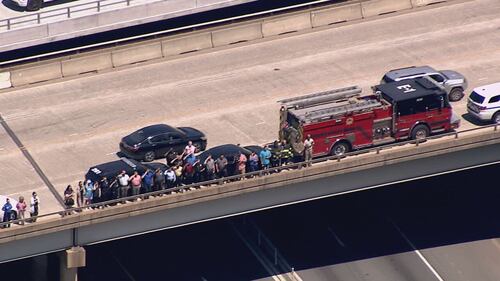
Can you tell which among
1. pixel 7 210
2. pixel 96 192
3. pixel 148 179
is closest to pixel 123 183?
pixel 148 179

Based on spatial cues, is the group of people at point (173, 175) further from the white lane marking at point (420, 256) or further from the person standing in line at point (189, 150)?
the white lane marking at point (420, 256)

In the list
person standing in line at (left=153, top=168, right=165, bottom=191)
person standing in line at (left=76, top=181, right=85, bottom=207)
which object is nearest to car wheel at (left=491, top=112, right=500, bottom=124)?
person standing in line at (left=153, top=168, right=165, bottom=191)

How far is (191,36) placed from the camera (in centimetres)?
9231

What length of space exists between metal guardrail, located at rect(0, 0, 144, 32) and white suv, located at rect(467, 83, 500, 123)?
19.5 meters

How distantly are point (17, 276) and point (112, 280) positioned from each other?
14.2 feet

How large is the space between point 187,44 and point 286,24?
19.2 feet

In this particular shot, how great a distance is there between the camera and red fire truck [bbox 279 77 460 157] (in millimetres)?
79062

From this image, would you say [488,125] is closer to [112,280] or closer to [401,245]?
[401,245]

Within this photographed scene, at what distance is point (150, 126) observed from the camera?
81.6 metres

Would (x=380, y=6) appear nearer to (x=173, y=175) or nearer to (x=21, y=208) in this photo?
(x=173, y=175)

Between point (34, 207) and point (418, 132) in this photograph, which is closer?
point (34, 207)

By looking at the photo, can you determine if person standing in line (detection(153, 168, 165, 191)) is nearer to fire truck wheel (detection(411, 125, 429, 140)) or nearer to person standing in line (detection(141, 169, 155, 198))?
person standing in line (detection(141, 169, 155, 198))

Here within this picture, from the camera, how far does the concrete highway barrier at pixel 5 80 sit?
88.2m

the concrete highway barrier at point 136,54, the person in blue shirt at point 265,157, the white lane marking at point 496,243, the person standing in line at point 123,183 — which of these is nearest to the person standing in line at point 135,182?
the person standing in line at point 123,183
